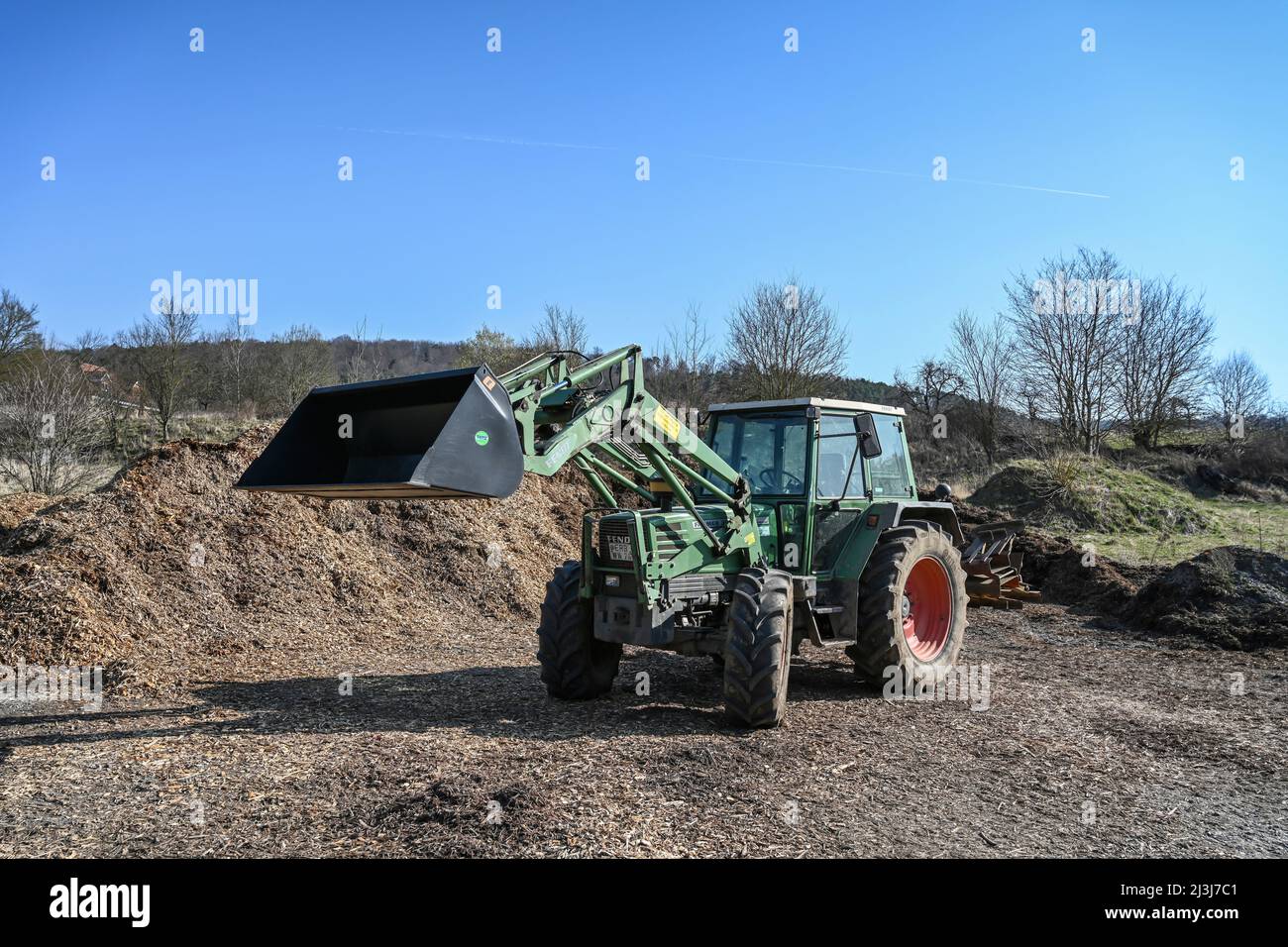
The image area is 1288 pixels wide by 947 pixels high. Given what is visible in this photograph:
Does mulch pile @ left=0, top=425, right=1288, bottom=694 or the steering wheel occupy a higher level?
the steering wheel

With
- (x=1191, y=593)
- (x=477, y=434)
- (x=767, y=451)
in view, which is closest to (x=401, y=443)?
(x=477, y=434)

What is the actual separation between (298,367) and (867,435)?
23441 mm

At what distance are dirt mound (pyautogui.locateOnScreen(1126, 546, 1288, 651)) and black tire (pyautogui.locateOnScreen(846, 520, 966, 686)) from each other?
4.31m

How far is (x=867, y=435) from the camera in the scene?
6840 millimetres

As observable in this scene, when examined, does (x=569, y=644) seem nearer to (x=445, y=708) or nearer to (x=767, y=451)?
→ (x=445, y=708)

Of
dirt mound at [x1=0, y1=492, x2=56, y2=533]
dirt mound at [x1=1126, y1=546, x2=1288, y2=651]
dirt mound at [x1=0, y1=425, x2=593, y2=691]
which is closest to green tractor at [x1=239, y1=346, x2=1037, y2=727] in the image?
dirt mound at [x1=0, y1=425, x2=593, y2=691]

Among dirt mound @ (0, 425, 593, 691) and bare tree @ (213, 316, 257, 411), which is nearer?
dirt mound @ (0, 425, 593, 691)

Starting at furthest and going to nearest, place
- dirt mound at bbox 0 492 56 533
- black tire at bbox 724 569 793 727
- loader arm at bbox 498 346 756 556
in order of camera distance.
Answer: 1. dirt mound at bbox 0 492 56 533
2. black tire at bbox 724 569 793 727
3. loader arm at bbox 498 346 756 556

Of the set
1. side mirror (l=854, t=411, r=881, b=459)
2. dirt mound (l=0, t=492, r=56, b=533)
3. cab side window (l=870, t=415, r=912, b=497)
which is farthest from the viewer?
dirt mound (l=0, t=492, r=56, b=533)

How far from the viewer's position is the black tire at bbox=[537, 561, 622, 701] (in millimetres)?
6836

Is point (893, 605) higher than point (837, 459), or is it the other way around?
point (837, 459)

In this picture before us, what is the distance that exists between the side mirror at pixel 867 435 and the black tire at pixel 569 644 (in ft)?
7.84

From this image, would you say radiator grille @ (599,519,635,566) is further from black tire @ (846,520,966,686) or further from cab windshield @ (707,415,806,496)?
black tire @ (846,520,966,686)
